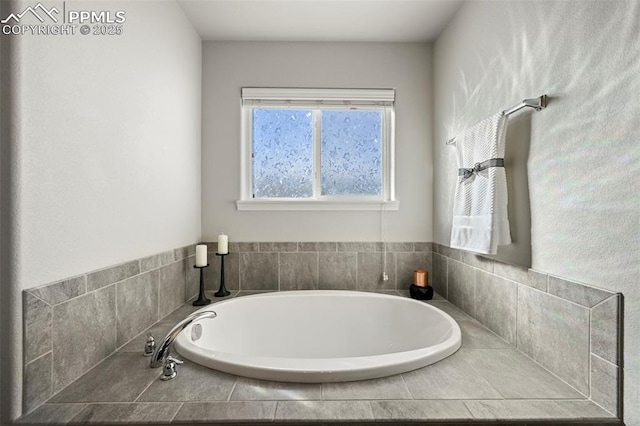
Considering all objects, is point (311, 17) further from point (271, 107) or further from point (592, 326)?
point (592, 326)

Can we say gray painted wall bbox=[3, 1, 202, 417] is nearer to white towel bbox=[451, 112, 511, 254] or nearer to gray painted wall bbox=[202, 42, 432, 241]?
gray painted wall bbox=[202, 42, 432, 241]

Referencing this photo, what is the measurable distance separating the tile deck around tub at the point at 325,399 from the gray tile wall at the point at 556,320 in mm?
64

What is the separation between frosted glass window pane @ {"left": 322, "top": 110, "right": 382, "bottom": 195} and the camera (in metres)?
2.22

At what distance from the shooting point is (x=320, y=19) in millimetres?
1894

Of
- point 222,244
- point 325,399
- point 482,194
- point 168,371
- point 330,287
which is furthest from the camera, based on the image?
point 330,287

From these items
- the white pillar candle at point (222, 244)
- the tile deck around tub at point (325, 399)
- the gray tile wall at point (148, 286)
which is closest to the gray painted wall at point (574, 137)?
the tile deck around tub at point (325, 399)

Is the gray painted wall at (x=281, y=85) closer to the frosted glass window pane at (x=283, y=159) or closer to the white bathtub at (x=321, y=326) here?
the frosted glass window pane at (x=283, y=159)

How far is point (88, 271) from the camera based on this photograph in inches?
42.6

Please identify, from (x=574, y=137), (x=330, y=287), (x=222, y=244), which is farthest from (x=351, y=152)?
(x=574, y=137)

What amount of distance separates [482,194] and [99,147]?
1644 mm

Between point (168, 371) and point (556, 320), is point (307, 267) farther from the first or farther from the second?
point (556, 320)

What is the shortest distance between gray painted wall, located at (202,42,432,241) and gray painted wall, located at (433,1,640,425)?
2.40 ft

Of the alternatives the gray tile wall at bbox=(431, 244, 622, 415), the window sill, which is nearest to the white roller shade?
the window sill

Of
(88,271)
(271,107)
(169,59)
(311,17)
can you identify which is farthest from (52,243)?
(311,17)
